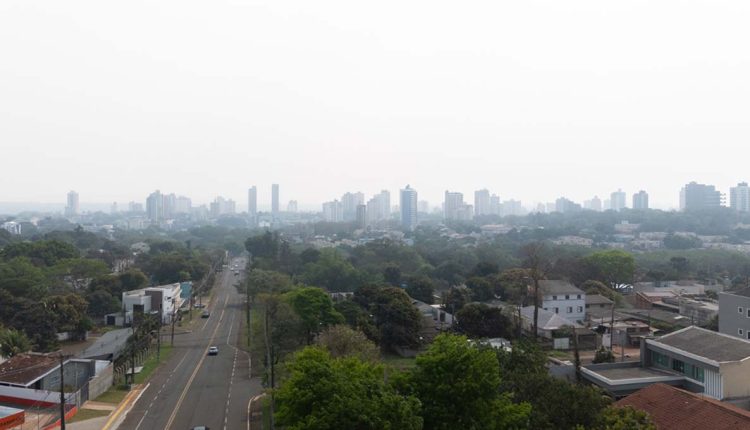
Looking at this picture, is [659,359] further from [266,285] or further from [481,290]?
[266,285]

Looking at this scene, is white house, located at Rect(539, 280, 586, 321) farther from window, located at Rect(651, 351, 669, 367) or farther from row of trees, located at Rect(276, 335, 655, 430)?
row of trees, located at Rect(276, 335, 655, 430)

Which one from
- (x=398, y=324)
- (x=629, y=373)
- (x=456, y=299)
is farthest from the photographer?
(x=456, y=299)

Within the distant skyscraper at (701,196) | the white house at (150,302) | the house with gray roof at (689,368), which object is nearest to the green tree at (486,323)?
the house with gray roof at (689,368)

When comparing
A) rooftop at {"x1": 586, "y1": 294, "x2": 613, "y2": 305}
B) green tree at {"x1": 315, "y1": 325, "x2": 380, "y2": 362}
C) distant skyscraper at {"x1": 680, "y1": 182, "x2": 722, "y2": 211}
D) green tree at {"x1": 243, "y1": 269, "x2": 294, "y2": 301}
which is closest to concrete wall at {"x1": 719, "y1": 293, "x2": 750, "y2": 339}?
rooftop at {"x1": 586, "y1": 294, "x2": 613, "y2": 305}

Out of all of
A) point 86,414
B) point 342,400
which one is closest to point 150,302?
point 86,414

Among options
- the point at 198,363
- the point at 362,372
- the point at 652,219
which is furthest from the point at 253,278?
the point at 652,219

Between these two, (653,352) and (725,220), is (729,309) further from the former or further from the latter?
(725,220)

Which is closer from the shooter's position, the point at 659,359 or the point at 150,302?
the point at 659,359

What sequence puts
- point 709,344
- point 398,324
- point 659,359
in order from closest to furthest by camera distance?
1. point 709,344
2. point 659,359
3. point 398,324

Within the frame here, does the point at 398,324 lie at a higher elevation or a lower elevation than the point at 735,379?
lower
